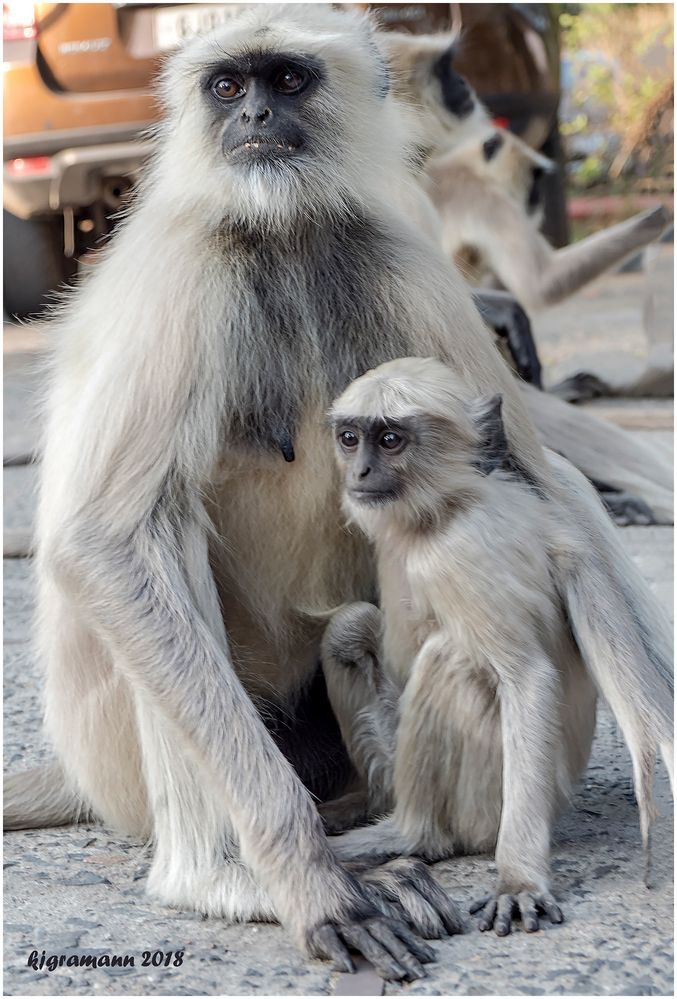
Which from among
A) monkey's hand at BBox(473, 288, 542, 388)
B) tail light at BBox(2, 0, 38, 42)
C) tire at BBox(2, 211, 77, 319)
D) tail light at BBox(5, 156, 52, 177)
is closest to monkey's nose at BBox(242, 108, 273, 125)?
monkey's hand at BBox(473, 288, 542, 388)

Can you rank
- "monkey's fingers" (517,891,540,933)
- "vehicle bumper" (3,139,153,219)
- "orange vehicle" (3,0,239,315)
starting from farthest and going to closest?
"vehicle bumper" (3,139,153,219) < "orange vehicle" (3,0,239,315) < "monkey's fingers" (517,891,540,933)

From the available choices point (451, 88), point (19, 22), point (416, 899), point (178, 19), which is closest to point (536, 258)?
point (451, 88)

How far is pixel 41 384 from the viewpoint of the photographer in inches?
132

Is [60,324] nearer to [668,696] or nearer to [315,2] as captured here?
[315,2]

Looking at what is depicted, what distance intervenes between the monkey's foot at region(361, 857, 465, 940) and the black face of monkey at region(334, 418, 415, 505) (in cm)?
67

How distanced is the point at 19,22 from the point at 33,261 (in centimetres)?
155

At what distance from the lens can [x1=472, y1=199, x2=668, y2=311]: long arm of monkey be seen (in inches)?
273

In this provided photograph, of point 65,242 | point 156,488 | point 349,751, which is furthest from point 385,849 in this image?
point 65,242

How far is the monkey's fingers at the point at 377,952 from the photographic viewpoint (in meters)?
2.37

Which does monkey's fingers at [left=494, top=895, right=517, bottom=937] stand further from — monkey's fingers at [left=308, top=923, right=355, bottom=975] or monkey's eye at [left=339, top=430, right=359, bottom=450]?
monkey's eye at [left=339, top=430, right=359, bottom=450]

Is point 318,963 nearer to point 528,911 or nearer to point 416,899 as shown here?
point 416,899

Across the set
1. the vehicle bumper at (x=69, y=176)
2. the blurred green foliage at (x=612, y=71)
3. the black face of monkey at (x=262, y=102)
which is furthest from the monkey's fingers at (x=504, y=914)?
the blurred green foliage at (x=612, y=71)

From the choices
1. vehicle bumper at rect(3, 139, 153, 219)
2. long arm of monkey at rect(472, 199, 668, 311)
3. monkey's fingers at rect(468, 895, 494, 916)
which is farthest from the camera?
vehicle bumper at rect(3, 139, 153, 219)

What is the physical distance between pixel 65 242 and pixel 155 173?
19.6 feet
